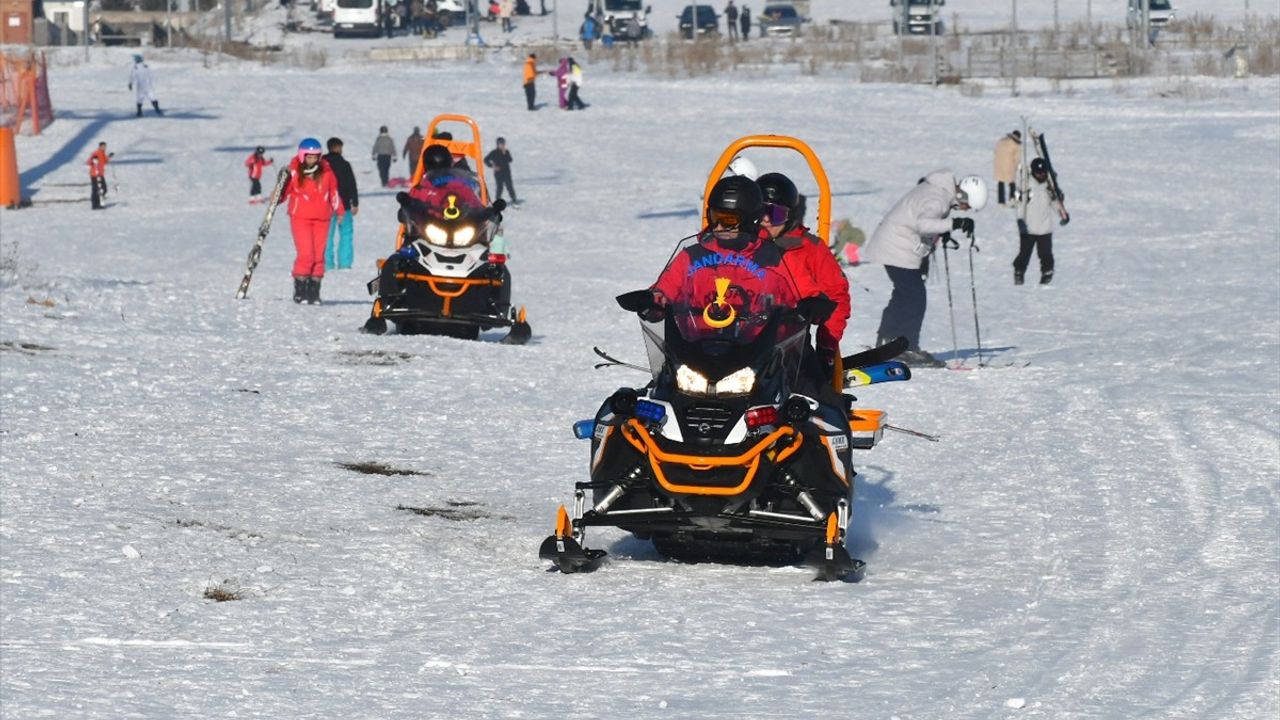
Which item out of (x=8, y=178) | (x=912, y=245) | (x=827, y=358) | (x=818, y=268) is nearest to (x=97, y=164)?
(x=8, y=178)

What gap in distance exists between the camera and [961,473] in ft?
35.8

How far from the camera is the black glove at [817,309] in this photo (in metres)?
8.08

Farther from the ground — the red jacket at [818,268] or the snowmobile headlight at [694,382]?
the red jacket at [818,268]

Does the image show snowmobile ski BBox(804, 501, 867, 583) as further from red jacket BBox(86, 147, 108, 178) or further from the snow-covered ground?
red jacket BBox(86, 147, 108, 178)

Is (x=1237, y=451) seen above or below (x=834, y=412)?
below

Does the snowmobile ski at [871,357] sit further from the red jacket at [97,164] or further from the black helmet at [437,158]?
the red jacket at [97,164]

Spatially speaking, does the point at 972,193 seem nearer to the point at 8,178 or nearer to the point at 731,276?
the point at 731,276

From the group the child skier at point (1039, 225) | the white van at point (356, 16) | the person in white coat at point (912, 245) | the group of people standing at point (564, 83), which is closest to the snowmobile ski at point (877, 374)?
the person in white coat at point (912, 245)

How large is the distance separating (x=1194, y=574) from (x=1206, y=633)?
112 cm

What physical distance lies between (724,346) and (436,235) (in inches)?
342

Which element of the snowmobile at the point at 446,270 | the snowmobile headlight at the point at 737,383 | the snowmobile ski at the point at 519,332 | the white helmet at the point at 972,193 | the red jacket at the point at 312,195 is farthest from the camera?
the red jacket at the point at 312,195

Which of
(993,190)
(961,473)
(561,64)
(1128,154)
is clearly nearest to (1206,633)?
(961,473)

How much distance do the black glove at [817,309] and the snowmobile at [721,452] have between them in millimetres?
74

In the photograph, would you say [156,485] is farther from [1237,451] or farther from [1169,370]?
[1169,370]
